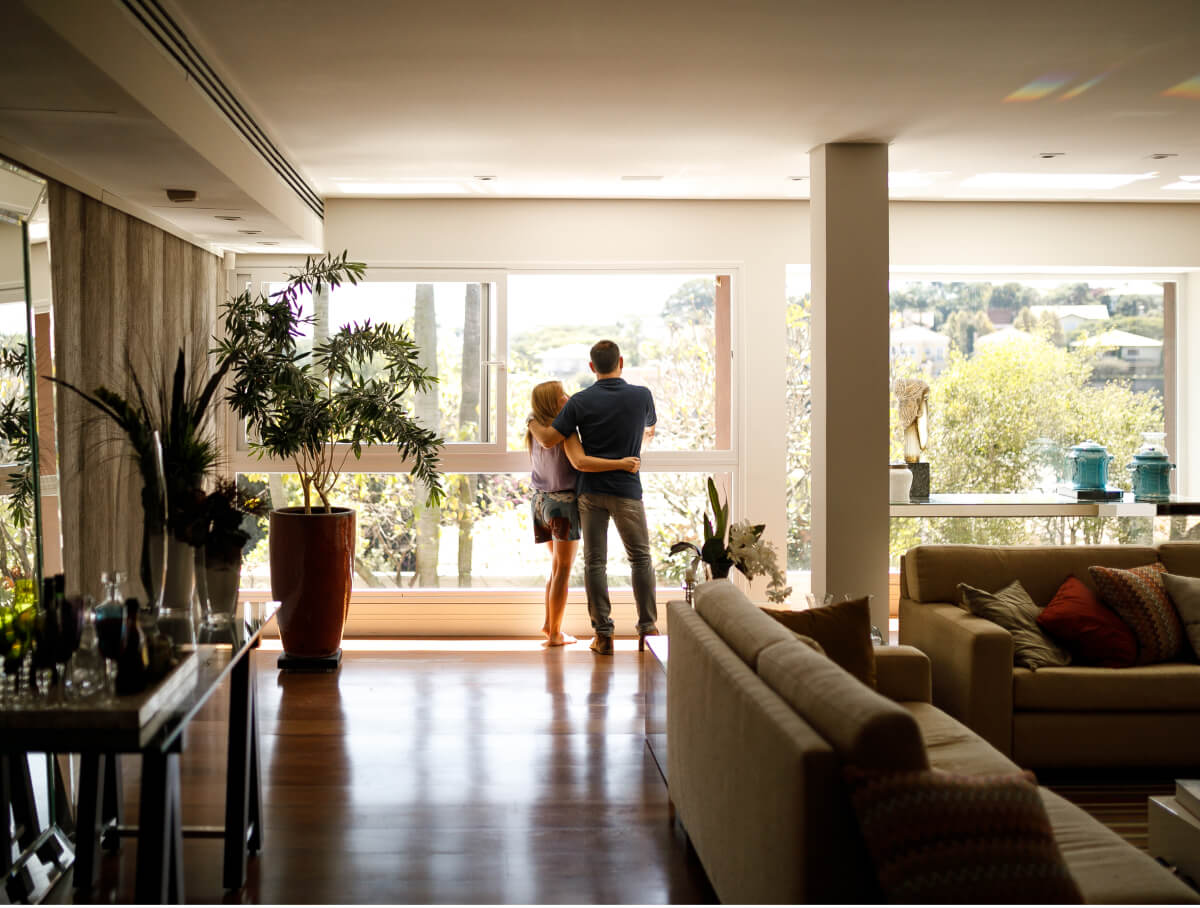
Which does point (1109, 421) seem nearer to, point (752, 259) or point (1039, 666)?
point (752, 259)

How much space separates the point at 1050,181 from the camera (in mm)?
5816

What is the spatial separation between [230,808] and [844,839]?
1734 mm

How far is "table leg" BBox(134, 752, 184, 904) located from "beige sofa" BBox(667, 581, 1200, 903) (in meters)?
1.19

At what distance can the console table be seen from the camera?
200cm

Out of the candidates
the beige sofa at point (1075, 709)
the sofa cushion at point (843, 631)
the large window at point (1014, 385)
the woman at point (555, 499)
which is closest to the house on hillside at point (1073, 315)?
the large window at point (1014, 385)

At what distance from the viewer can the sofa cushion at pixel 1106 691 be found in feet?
12.4

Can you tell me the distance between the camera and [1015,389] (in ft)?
22.1

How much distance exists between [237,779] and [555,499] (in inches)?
127

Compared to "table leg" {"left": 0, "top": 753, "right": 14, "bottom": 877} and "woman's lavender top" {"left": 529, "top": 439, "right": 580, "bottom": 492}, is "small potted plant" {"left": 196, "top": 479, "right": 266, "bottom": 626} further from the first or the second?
"woman's lavender top" {"left": 529, "top": 439, "right": 580, "bottom": 492}

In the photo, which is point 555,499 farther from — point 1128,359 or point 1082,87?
point 1128,359

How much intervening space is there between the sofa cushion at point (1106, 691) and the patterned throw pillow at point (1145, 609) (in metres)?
0.14

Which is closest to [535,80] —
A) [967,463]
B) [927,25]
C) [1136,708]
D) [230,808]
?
[927,25]

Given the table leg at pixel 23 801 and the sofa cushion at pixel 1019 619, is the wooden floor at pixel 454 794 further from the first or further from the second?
the sofa cushion at pixel 1019 619

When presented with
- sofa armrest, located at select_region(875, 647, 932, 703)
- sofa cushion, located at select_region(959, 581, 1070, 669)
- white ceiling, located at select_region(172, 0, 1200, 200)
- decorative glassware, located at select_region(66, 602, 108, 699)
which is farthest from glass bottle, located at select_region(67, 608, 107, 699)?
sofa cushion, located at select_region(959, 581, 1070, 669)
